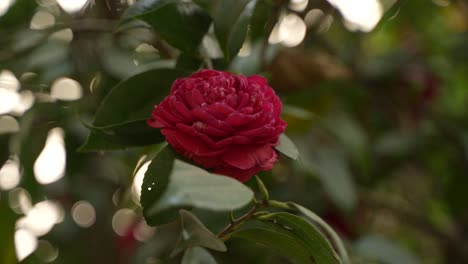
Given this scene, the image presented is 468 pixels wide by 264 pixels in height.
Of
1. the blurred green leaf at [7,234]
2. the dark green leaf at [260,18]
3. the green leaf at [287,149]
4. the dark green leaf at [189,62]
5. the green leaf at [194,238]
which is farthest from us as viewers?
the blurred green leaf at [7,234]

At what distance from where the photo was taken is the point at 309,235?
0.67 m

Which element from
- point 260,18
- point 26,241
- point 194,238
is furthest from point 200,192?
point 26,241

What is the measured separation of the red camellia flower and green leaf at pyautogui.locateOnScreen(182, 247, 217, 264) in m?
0.08

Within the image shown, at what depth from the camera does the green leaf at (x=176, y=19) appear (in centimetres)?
72

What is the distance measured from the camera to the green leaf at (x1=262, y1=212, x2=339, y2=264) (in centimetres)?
66

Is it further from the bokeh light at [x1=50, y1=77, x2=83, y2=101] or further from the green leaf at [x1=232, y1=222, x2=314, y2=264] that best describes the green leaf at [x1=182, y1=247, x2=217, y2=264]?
the bokeh light at [x1=50, y1=77, x2=83, y2=101]

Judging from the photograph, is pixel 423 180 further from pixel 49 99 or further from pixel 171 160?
pixel 171 160

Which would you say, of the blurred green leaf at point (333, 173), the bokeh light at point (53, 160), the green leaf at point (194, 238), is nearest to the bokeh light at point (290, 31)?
the blurred green leaf at point (333, 173)

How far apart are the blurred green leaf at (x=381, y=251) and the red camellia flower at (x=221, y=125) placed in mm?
619

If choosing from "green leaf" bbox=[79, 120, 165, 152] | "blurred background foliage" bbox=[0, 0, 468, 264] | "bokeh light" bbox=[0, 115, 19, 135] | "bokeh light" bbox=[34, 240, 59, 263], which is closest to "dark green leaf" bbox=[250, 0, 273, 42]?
"blurred background foliage" bbox=[0, 0, 468, 264]

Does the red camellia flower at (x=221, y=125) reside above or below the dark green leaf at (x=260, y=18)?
above

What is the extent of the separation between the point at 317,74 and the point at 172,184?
38.2 inches

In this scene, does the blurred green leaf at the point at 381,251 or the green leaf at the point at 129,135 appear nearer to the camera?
the green leaf at the point at 129,135

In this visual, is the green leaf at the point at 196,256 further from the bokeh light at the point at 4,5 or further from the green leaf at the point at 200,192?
the bokeh light at the point at 4,5
